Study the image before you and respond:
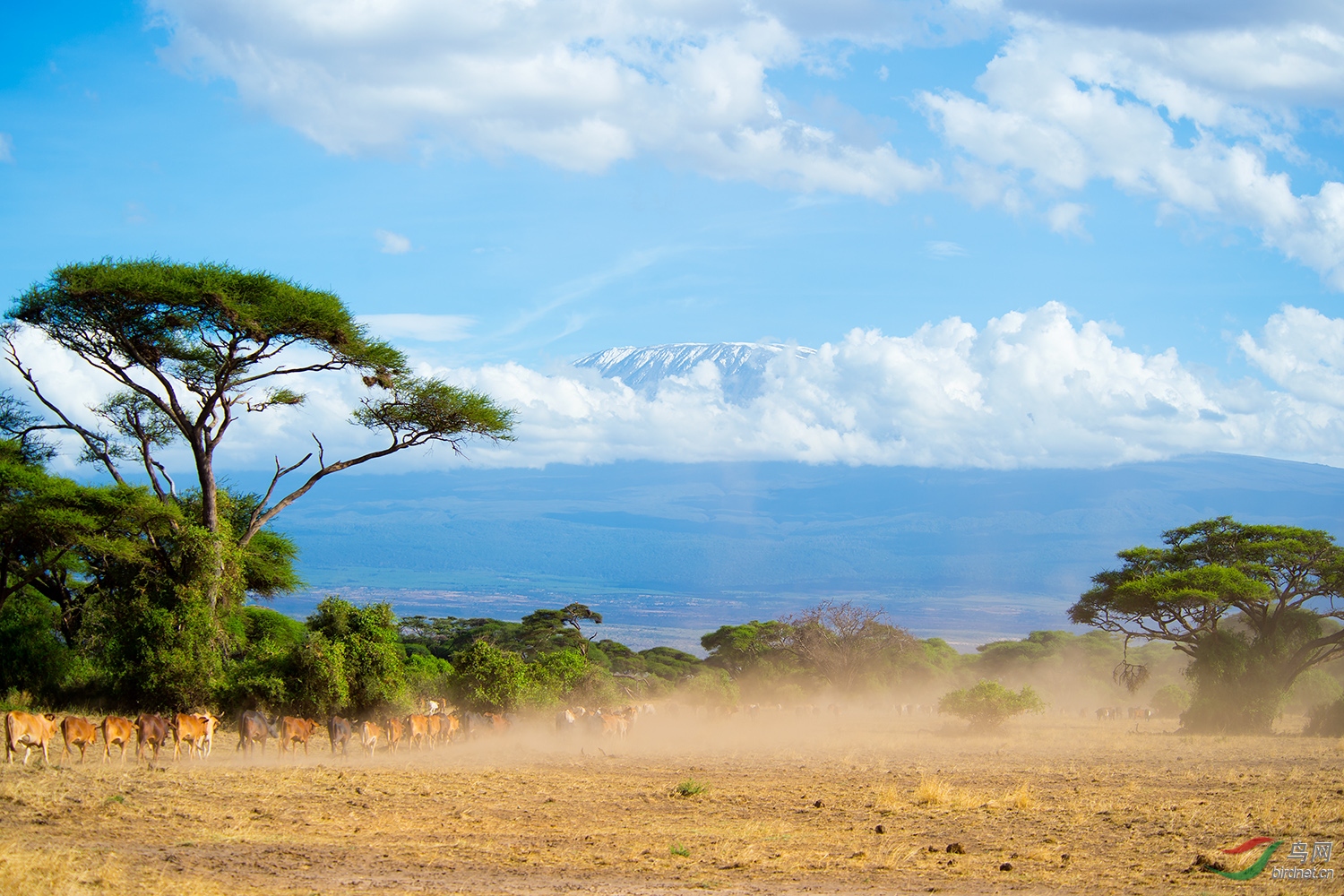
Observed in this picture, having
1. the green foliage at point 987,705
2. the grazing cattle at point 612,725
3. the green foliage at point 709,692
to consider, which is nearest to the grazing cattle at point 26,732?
the grazing cattle at point 612,725

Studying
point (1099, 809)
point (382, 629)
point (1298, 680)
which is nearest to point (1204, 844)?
point (1099, 809)

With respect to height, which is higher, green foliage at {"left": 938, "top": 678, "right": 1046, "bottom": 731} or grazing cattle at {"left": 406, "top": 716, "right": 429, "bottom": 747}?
grazing cattle at {"left": 406, "top": 716, "right": 429, "bottom": 747}

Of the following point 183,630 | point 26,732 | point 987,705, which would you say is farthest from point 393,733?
point 987,705

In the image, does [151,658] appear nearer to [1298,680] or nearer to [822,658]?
[822,658]

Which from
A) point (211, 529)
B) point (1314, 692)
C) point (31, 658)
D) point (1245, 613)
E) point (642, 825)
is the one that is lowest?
point (1314, 692)

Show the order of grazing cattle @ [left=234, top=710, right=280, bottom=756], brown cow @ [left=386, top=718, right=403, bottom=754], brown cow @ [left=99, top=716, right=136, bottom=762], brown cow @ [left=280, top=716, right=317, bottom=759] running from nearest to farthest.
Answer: brown cow @ [left=99, top=716, right=136, bottom=762] → grazing cattle @ [left=234, top=710, right=280, bottom=756] → brown cow @ [left=280, top=716, right=317, bottom=759] → brown cow @ [left=386, top=718, right=403, bottom=754]

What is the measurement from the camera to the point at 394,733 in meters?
19.9

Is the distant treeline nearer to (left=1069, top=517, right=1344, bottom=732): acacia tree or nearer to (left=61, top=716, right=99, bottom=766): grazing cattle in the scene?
(left=1069, top=517, right=1344, bottom=732): acacia tree

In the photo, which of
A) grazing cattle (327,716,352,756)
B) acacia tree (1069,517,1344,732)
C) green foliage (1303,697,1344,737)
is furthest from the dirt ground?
acacia tree (1069,517,1344,732)

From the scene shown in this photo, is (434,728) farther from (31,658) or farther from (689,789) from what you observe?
(31,658)

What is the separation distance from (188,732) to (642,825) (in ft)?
28.5

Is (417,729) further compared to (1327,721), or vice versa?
(1327,721)

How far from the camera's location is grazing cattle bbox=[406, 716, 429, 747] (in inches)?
795

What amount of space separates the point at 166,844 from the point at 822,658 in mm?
40003
